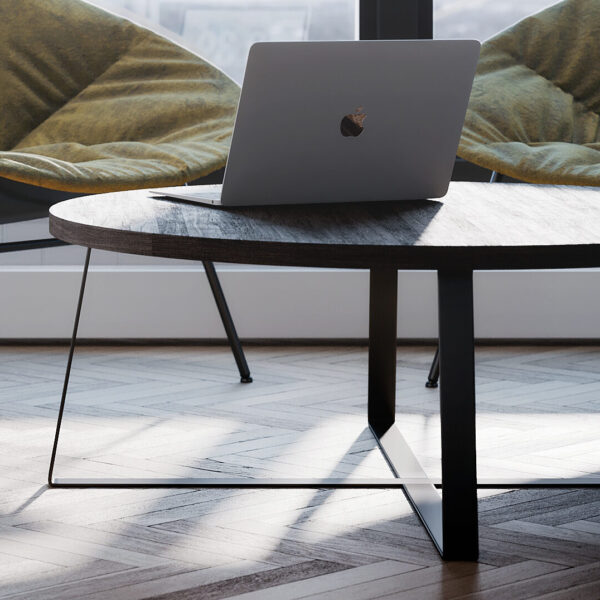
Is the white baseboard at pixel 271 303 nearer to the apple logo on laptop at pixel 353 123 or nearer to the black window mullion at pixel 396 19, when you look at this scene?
the black window mullion at pixel 396 19

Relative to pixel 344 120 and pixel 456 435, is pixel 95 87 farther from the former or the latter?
pixel 456 435

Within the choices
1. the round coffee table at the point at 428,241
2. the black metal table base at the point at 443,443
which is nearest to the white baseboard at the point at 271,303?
the black metal table base at the point at 443,443

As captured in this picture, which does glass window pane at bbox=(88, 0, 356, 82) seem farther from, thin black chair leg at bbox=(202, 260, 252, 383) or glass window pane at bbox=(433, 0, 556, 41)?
thin black chair leg at bbox=(202, 260, 252, 383)

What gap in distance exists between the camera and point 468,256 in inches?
42.4

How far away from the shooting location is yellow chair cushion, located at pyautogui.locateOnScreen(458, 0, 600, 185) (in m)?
2.34

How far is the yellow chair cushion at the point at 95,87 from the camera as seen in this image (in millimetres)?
2357

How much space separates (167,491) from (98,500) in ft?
0.34

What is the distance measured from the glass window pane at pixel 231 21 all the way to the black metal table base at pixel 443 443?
119 centimetres

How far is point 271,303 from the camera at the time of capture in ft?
9.07

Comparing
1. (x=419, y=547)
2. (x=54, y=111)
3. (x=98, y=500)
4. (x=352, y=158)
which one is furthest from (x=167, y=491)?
(x=54, y=111)

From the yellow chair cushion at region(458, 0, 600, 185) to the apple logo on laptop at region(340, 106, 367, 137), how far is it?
3.10 feet

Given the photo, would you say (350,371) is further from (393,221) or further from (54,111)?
(393,221)

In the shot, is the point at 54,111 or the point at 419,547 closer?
the point at 419,547

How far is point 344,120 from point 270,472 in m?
0.64
